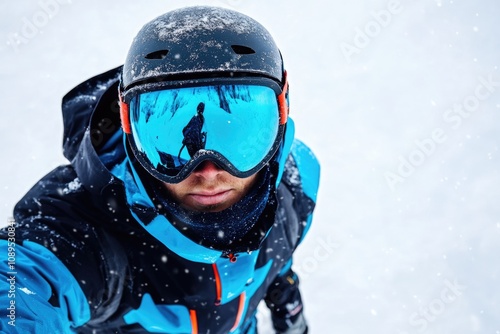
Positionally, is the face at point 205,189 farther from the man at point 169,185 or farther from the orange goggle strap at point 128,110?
the orange goggle strap at point 128,110

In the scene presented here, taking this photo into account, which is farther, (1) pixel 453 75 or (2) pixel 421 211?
(1) pixel 453 75

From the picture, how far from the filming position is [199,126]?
1685 mm

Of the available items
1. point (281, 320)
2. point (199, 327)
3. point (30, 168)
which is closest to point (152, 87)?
point (199, 327)

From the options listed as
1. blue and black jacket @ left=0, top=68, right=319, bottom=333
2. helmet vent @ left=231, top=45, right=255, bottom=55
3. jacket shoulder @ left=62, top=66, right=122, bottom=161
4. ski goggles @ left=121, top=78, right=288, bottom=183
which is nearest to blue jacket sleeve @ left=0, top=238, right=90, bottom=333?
blue and black jacket @ left=0, top=68, right=319, bottom=333

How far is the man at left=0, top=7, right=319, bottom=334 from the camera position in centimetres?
164

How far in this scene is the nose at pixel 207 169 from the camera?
5.83 feet

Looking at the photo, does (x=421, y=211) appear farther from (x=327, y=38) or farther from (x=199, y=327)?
(x=199, y=327)

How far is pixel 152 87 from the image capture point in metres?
1.67

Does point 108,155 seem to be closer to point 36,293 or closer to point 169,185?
point 169,185

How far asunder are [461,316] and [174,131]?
2.85 metres

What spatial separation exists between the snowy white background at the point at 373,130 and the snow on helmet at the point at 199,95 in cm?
227

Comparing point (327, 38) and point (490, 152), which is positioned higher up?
point (327, 38)

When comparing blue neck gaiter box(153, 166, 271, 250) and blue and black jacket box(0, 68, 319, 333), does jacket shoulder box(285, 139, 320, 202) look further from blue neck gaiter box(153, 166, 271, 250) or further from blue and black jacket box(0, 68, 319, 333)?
blue neck gaiter box(153, 166, 271, 250)

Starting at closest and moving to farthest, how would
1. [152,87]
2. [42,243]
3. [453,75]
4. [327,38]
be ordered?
[42,243], [152,87], [453,75], [327,38]
